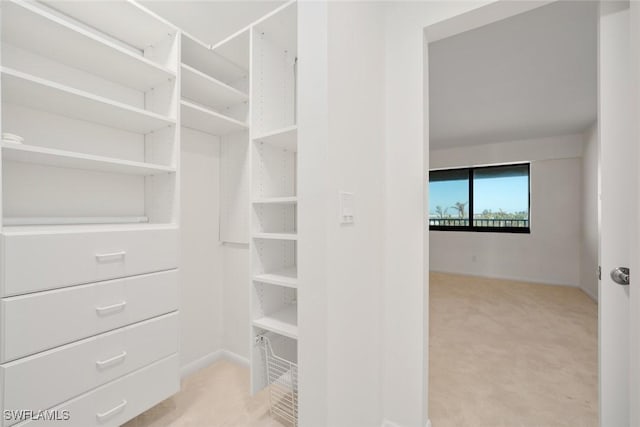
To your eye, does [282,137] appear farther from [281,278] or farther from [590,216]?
[590,216]

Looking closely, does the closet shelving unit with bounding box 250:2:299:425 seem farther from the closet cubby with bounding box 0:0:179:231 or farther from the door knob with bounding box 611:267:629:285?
the door knob with bounding box 611:267:629:285

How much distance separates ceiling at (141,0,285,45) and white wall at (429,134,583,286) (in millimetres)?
4839

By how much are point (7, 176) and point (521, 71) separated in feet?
12.1

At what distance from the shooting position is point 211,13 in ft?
5.52

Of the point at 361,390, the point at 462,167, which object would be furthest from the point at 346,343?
the point at 462,167

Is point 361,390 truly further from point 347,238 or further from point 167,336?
point 167,336

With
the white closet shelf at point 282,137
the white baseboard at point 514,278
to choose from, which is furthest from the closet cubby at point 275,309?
the white baseboard at point 514,278

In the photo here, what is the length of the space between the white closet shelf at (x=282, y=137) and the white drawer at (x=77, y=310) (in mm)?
910

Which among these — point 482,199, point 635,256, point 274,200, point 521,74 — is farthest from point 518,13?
point 482,199

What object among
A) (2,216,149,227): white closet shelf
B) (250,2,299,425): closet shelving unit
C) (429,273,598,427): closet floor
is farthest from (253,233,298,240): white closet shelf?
(429,273,598,427): closet floor

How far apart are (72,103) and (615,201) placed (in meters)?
2.41

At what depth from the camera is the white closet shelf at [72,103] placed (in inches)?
44.8

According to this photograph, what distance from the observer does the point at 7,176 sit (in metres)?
1.27

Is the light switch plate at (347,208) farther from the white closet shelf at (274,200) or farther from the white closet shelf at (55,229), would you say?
the white closet shelf at (55,229)
